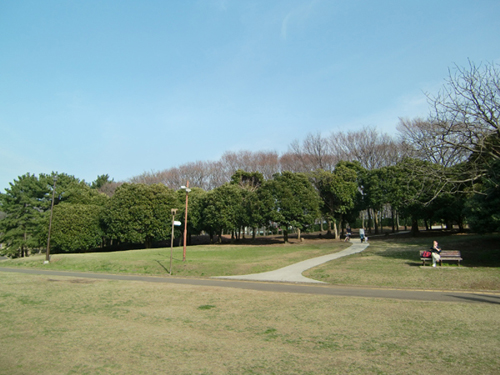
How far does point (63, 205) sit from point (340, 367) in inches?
1840

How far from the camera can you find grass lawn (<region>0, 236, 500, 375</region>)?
500 centimetres

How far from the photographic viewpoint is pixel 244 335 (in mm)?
6707

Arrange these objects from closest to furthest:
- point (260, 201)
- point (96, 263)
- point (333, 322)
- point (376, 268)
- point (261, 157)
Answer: point (333, 322) → point (376, 268) → point (96, 263) → point (260, 201) → point (261, 157)

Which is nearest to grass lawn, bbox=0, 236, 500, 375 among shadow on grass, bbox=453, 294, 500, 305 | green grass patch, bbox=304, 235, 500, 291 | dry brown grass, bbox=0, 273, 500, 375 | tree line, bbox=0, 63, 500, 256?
dry brown grass, bbox=0, 273, 500, 375

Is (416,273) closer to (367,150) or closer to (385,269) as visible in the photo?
(385,269)

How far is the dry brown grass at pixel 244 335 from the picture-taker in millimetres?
4969

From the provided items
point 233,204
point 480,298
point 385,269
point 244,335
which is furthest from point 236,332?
point 233,204

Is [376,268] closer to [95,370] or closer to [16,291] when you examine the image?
[95,370]

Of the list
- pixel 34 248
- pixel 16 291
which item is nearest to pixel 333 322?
pixel 16 291

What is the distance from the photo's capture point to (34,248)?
45.1 meters

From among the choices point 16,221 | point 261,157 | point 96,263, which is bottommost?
point 96,263

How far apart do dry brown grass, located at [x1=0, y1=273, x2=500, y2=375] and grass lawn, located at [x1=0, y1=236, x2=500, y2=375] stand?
2 cm

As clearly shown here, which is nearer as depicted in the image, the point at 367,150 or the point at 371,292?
the point at 371,292

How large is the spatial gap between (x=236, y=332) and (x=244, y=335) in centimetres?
30
